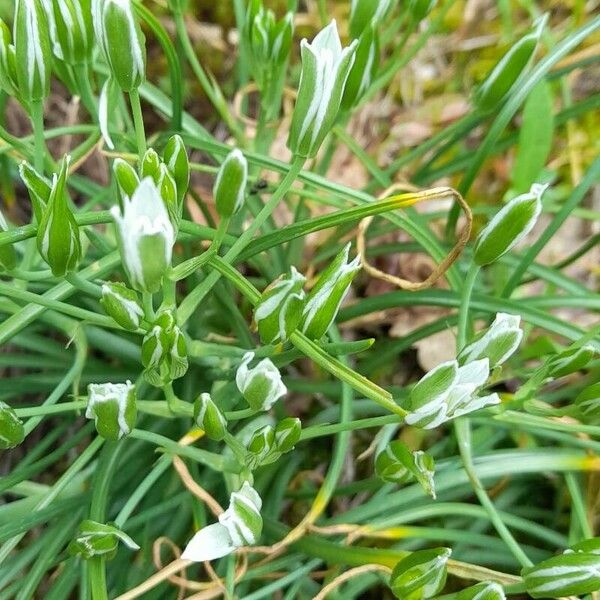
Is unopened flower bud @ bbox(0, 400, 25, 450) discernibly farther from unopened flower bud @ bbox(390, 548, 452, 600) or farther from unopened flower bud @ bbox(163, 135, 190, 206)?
unopened flower bud @ bbox(390, 548, 452, 600)

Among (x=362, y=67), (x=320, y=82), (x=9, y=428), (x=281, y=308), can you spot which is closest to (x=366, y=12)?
(x=362, y=67)

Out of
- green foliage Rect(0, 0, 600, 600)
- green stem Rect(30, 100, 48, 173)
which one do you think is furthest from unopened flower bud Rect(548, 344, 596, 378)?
green stem Rect(30, 100, 48, 173)

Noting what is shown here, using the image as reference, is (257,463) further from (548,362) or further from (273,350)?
(548,362)

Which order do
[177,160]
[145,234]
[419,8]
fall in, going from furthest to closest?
[419,8]
[177,160]
[145,234]

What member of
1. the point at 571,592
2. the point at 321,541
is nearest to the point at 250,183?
the point at 321,541

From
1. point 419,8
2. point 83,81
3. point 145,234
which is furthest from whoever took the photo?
point 419,8

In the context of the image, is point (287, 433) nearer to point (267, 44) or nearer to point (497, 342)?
point (497, 342)

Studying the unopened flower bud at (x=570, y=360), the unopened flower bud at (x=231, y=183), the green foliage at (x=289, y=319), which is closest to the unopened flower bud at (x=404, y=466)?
the green foliage at (x=289, y=319)
